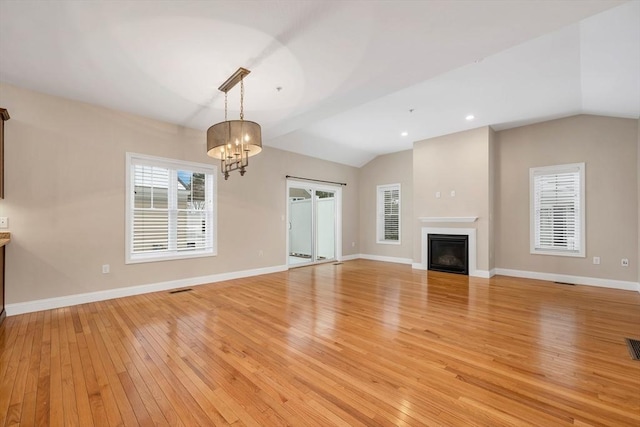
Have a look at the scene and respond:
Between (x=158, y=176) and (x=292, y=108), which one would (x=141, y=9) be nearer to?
(x=292, y=108)

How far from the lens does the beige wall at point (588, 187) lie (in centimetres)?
458

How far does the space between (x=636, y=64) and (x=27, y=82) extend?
712 cm

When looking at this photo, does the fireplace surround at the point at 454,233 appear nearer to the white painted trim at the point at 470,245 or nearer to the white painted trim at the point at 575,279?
the white painted trim at the point at 470,245

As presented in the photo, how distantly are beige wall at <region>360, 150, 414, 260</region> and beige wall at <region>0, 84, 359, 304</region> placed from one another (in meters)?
4.48

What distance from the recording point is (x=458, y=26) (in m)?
2.34

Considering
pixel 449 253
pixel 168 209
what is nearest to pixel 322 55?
pixel 168 209

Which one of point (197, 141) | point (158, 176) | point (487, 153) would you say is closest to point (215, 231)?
point (158, 176)

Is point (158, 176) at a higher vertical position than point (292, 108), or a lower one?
lower

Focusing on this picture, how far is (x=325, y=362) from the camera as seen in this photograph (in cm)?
221

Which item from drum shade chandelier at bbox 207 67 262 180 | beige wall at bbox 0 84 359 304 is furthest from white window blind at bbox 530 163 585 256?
beige wall at bbox 0 84 359 304

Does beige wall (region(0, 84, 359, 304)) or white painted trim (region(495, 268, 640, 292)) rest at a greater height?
beige wall (region(0, 84, 359, 304))

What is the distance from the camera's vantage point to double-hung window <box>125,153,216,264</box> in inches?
171

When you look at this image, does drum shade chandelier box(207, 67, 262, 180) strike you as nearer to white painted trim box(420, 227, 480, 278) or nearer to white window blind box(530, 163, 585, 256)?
white painted trim box(420, 227, 480, 278)

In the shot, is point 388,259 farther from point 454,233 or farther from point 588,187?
point 588,187
